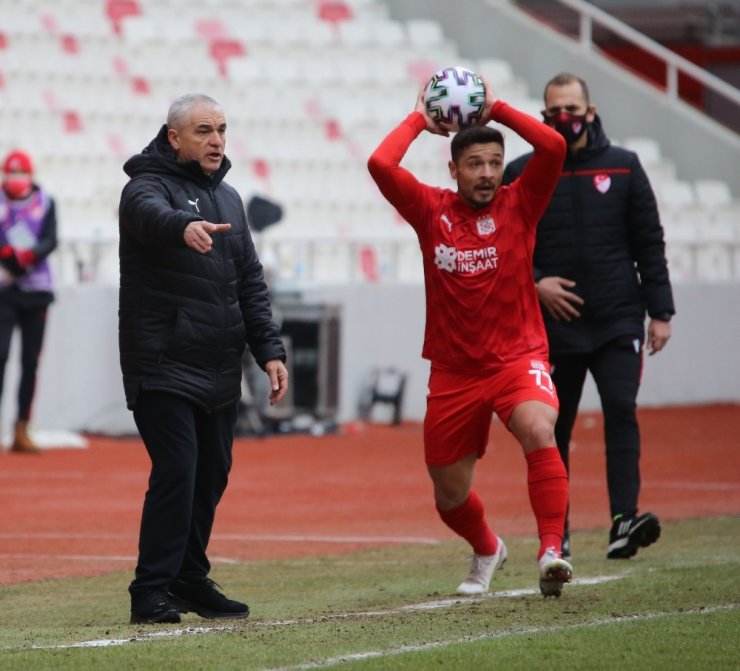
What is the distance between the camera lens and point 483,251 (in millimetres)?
7738

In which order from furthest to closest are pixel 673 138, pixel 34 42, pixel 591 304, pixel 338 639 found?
pixel 673 138, pixel 34 42, pixel 591 304, pixel 338 639

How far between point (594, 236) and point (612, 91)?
1736 centimetres

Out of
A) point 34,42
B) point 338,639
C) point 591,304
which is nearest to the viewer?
point 338,639

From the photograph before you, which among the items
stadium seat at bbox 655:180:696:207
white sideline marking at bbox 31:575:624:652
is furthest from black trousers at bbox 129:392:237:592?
stadium seat at bbox 655:180:696:207

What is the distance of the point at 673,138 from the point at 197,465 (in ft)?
64.0

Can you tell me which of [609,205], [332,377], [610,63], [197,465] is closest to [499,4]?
[610,63]

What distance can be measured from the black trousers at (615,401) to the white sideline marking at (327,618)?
91 cm

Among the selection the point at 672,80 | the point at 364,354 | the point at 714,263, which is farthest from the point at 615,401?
the point at 672,80

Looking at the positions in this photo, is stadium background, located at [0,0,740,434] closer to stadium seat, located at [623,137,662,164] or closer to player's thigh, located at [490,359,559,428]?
stadium seat, located at [623,137,662,164]

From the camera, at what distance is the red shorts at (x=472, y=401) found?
303 inches

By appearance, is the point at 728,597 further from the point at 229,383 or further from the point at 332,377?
the point at 332,377

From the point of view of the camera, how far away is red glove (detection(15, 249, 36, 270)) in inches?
609

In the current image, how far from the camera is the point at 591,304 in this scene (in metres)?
9.18

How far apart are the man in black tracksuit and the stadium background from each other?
29.5 feet
